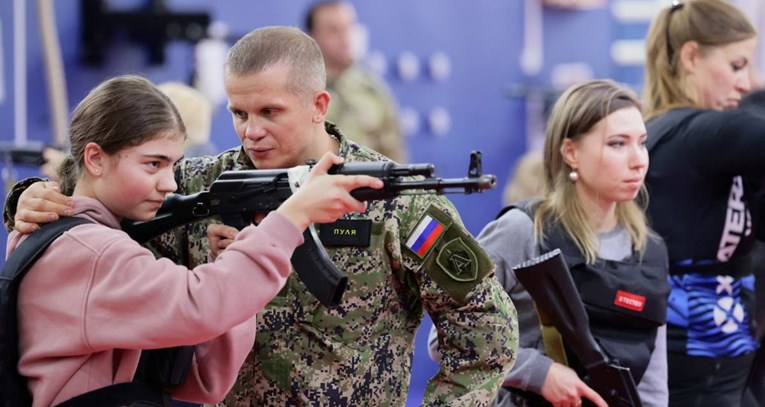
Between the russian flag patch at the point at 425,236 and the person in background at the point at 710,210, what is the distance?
1.20 metres

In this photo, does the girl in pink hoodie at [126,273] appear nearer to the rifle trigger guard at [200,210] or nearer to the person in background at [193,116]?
the rifle trigger guard at [200,210]

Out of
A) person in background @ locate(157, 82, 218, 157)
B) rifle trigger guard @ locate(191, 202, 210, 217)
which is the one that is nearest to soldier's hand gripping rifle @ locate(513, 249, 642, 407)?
rifle trigger guard @ locate(191, 202, 210, 217)

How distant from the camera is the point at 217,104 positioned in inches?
246

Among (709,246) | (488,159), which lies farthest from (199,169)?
(488,159)

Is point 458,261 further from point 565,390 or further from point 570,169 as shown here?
point 570,169

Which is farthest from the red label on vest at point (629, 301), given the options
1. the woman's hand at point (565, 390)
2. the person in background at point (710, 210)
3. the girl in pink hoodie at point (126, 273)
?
the girl in pink hoodie at point (126, 273)

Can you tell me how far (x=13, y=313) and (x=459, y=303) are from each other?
993 millimetres

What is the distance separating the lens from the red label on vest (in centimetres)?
326

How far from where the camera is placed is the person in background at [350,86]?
20.9ft

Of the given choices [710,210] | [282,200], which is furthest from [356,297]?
[710,210]

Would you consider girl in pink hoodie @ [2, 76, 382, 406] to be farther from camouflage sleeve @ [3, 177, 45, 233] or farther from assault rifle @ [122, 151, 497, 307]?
camouflage sleeve @ [3, 177, 45, 233]

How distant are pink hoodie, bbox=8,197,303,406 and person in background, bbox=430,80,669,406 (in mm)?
1166

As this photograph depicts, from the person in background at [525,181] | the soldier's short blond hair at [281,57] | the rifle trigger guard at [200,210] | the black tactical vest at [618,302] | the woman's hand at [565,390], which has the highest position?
the soldier's short blond hair at [281,57]

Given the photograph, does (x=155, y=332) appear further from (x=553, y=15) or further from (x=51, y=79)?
(x=553, y=15)
